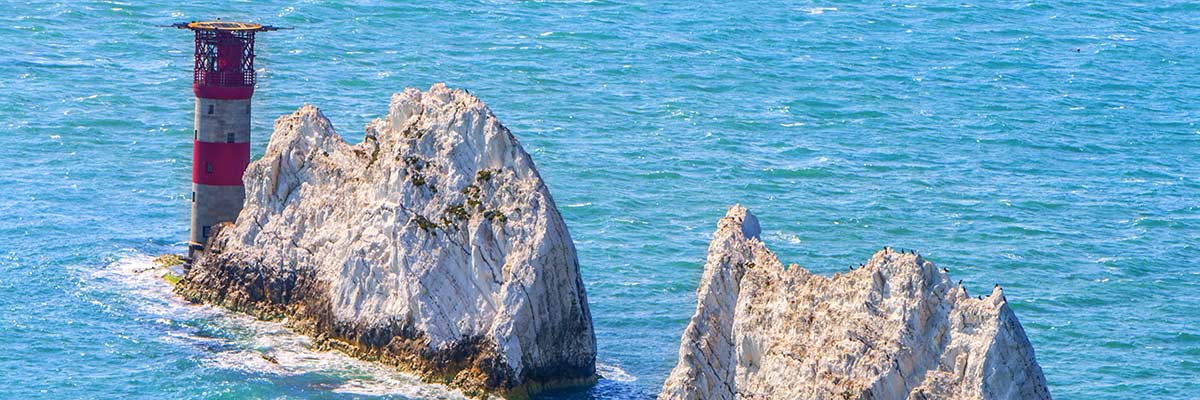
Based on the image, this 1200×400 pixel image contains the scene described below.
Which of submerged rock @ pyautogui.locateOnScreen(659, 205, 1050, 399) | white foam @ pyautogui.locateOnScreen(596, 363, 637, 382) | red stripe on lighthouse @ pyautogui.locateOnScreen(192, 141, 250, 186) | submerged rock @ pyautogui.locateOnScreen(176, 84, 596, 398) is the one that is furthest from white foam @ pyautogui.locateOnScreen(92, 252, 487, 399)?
submerged rock @ pyautogui.locateOnScreen(659, 205, 1050, 399)

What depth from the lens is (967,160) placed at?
413 feet

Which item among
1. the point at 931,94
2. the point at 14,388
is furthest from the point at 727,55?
the point at 14,388

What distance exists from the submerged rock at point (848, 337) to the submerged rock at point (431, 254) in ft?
32.8

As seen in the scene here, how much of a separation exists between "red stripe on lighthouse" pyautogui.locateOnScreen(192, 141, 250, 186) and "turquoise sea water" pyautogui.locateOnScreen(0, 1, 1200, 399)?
537cm

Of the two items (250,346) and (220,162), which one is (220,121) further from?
(250,346)

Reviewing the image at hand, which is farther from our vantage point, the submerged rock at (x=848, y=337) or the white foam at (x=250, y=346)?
the white foam at (x=250, y=346)

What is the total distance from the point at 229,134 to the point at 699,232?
2438cm

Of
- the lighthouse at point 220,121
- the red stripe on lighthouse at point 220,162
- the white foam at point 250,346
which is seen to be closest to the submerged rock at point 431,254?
the white foam at point 250,346

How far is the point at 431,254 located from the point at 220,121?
56.7ft

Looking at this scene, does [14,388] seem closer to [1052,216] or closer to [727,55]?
[1052,216]

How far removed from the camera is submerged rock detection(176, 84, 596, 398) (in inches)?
3118

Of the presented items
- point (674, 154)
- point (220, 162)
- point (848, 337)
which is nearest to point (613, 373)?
point (848, 337)

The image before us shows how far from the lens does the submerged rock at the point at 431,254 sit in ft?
260

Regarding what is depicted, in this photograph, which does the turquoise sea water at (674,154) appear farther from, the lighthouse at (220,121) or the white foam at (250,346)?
the lighthouse at (220,121)
